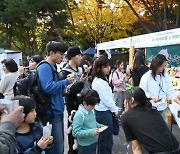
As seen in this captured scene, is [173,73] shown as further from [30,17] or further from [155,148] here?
[30,17]

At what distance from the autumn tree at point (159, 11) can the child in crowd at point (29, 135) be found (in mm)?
15368

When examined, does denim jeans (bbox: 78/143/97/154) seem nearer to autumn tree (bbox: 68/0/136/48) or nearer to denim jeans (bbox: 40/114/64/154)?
denim jeans (bbox: 40/114/64/154)

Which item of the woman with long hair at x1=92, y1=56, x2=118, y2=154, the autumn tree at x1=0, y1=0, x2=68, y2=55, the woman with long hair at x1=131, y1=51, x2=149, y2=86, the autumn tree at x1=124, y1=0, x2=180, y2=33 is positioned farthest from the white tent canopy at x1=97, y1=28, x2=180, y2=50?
the autumn tree at x1=0, y1=0, x2=68, y2=55

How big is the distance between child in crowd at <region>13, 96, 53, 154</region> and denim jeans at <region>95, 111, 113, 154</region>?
1.47m

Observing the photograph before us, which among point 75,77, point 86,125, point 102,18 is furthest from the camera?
point 102,18

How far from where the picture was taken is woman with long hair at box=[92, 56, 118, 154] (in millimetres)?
4164

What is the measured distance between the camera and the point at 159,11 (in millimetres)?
18109

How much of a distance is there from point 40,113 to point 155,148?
4.31ft

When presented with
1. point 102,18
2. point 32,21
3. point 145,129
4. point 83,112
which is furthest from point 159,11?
point 145,129

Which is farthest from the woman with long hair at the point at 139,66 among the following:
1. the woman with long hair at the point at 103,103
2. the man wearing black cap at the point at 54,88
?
the man wearing black cap at the point at 54,88

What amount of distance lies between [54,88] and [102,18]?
20.4 meters

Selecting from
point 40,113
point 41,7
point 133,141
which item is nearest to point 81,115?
point 40,113

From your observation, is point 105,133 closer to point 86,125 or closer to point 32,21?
point 86,125

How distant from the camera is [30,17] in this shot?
2325 cm
